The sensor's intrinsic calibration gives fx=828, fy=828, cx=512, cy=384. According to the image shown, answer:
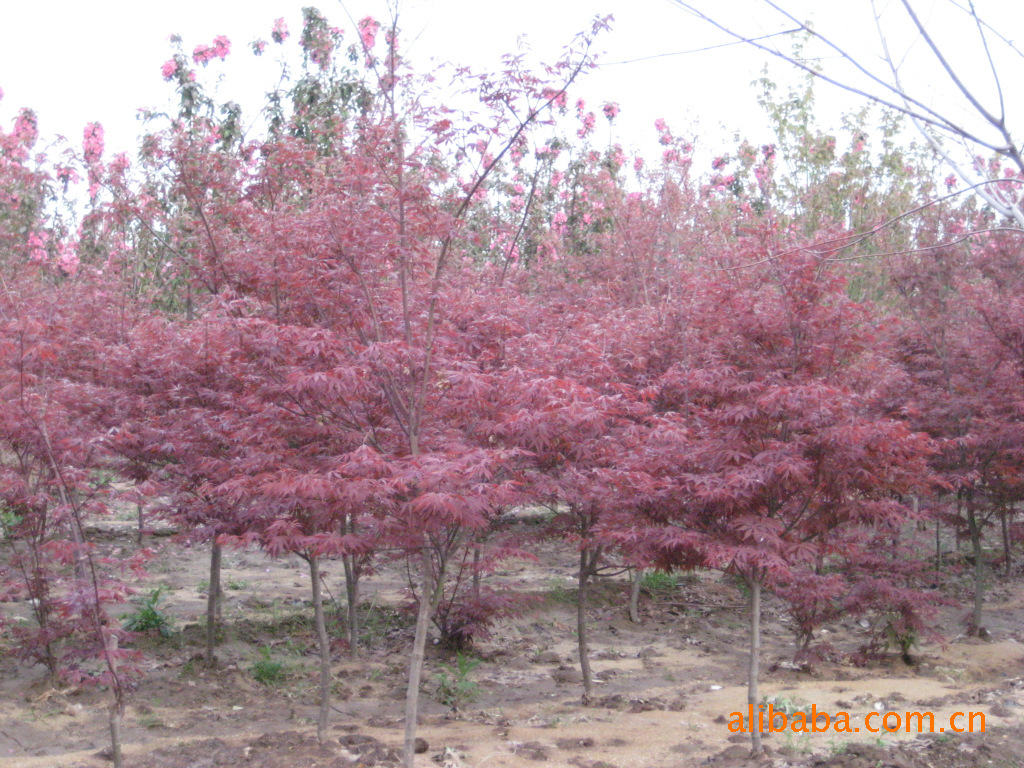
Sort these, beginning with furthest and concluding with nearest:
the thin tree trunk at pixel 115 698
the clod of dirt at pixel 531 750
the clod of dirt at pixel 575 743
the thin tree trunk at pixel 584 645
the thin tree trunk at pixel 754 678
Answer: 1. the thin tree trunk at pixel 584 645
2. the clod of dirt at pixel 575 743
3. the clod of dirt at pixel 531 750
4. the thin tree trunk at pixel 754 678
5. the thin tree trunk at pixel 115 698

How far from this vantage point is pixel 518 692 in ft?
27.9

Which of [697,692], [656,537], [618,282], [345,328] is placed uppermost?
[618,282]

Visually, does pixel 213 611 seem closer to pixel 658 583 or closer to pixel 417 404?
pixel 417 404

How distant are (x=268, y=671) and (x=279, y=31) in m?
9.86

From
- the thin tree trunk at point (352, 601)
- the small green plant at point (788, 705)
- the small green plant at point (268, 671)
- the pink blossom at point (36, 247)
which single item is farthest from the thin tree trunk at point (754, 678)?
the pink blossom at point (36, 247)

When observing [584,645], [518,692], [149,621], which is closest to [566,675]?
[518,692]

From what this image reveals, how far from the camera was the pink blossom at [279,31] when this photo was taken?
13.1 metres

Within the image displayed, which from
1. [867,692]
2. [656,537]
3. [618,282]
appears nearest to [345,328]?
[656,537]

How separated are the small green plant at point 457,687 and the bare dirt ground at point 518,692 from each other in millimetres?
40

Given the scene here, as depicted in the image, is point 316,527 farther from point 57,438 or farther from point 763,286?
point 763,286

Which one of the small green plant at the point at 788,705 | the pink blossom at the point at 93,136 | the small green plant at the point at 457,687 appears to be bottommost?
the small green plant at the point at 457,687

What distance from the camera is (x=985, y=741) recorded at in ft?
19.7

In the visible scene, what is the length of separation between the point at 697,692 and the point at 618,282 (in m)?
6.87

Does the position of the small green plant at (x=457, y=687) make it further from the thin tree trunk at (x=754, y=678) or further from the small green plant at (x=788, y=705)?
the thin tree trunk at (x=754, y=678)
